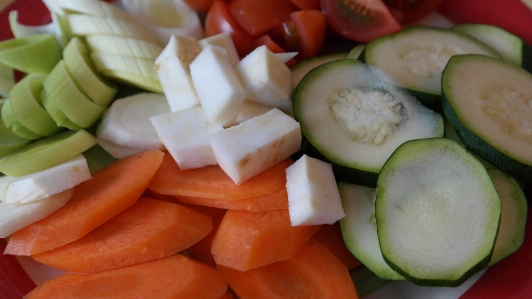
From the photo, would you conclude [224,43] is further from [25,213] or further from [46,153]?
[25,213]

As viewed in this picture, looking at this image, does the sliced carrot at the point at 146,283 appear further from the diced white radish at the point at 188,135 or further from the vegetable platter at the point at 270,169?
the diced white radish at the point at 188,135

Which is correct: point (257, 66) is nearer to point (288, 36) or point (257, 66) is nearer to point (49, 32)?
point (288, 36)

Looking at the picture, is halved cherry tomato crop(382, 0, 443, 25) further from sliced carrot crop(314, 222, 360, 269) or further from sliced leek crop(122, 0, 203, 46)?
sliced carrot crop(314, 222, 360, 269)

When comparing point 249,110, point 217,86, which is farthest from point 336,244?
point 217,86

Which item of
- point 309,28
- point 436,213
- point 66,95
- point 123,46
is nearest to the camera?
point 436,213

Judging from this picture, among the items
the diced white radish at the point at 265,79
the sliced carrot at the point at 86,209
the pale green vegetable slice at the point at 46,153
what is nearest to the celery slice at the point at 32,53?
the pale green vegetable slice at the point at 46,153

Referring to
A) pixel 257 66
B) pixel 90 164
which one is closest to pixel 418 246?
pixel 257 66
